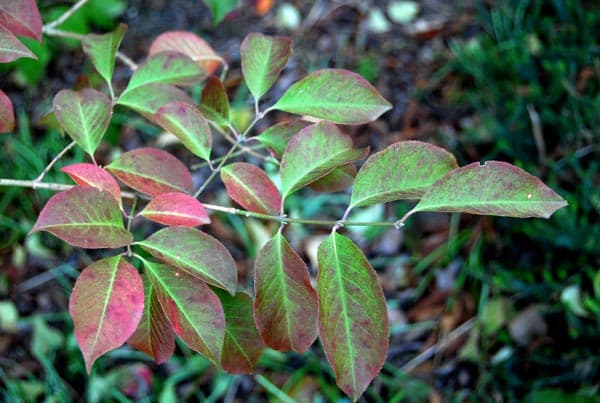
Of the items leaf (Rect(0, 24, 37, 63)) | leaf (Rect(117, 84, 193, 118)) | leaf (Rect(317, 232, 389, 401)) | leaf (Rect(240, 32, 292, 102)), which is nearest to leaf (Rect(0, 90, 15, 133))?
leaf (Rect(0, 24, 37, 63))

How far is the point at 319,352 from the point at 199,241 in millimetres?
1056

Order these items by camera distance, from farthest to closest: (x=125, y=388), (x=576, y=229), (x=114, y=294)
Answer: (x=125, y=388) → (x=576, y=229) → (x=114, y=294)

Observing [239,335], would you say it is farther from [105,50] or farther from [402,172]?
[105,50]

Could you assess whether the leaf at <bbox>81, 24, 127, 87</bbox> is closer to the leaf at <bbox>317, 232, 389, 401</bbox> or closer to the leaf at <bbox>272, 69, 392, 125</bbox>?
the leaf at <bbox>272, 69, 392, 125</bbox>

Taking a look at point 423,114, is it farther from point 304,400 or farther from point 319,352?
point 304,400

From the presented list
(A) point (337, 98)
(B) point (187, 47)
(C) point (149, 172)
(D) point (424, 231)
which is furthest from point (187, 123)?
(D) point (424, 231)

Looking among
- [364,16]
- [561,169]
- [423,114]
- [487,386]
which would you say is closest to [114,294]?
[487,386]

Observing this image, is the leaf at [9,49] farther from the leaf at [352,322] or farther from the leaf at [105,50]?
the leaf at [352,322]

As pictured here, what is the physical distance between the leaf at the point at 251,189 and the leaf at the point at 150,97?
166 mm

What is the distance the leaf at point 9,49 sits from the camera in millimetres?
657

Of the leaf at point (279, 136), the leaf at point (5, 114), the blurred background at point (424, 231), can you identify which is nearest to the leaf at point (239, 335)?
the leaf at point (279, 136)

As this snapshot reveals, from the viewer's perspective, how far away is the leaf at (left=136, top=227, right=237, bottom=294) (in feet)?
2.05

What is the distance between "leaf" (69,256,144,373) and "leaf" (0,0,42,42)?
0.32 m

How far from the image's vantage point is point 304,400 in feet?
5.16
